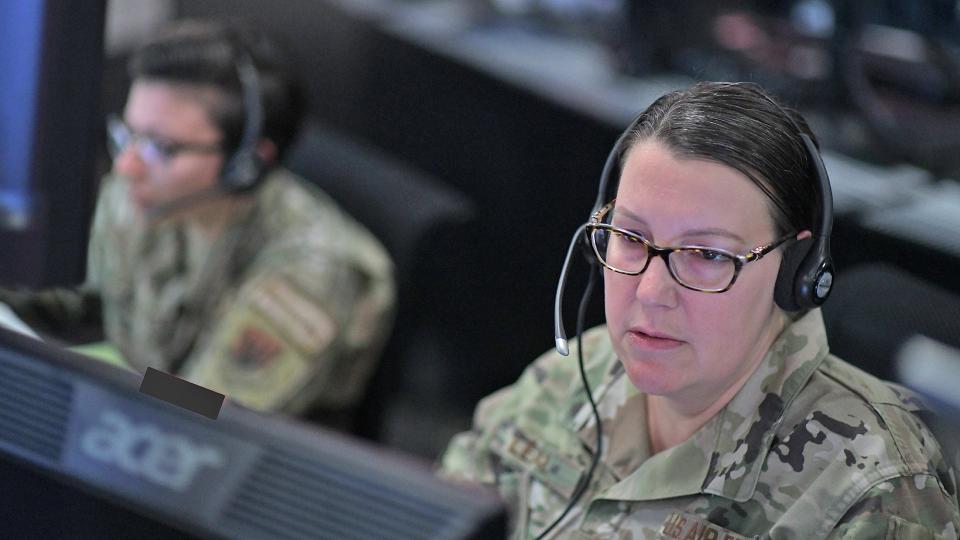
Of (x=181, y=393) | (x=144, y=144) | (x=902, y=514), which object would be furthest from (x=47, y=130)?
(x=902, y=514)

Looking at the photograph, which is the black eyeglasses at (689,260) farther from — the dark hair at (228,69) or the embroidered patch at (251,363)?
the dark hair at (228,69)

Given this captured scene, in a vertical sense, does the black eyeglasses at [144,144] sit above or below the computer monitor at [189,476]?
below

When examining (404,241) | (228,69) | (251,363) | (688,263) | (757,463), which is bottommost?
(251,363)

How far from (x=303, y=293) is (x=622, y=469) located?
943 mm

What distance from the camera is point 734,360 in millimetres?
978

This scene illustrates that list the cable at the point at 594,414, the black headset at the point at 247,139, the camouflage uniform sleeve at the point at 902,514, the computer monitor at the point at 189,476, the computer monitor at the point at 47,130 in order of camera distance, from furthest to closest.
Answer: the black headset at the point at 247,139 < the computer monitor at the point at 47,130 < the cable at the point at 594,414 < the camouflage uniform sleeve at the point at 902,514 < the computer monitor at the point at 189,476

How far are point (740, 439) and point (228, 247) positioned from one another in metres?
1.19

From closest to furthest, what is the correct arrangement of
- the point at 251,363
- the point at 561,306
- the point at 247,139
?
the point at 561,306, the point at 251,363, the point at 247,139

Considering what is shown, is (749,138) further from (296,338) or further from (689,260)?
(296,338)

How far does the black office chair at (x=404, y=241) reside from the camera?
1.99 metres

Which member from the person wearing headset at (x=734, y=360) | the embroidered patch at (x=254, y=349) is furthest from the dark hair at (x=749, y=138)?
the embroidered patch at (x=254, y=349)

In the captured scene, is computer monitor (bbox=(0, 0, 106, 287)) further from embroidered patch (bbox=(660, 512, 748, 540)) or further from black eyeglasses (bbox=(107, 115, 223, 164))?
embroidered patch (bbox=(660, 512, 748, 540))

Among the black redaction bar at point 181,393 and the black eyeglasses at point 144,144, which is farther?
the black eyeglasses at point 144,144

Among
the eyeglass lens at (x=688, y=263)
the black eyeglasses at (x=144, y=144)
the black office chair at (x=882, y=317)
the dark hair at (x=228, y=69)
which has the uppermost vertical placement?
the eyeglass lens at (x=688, y=263)
